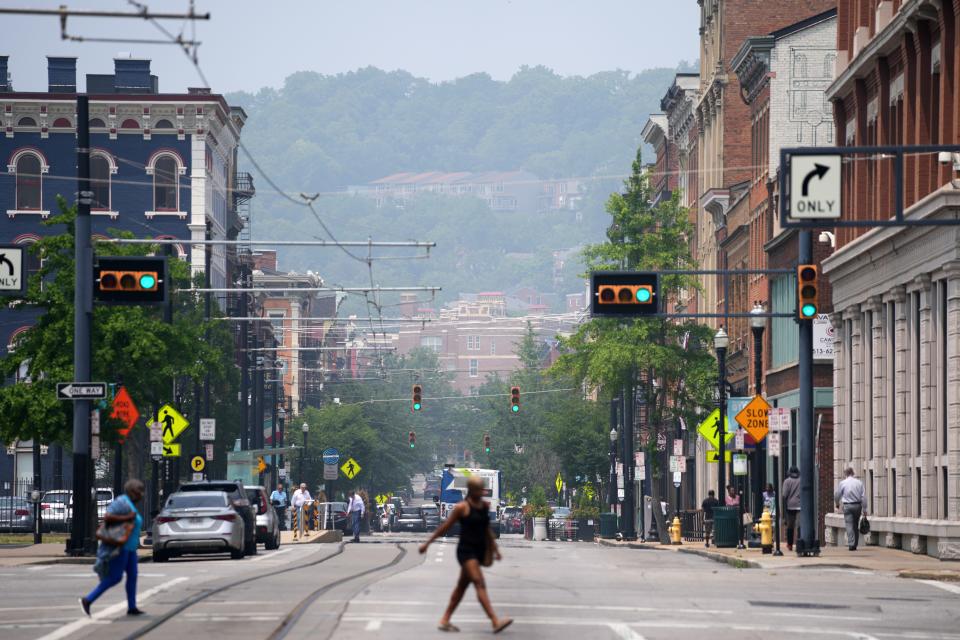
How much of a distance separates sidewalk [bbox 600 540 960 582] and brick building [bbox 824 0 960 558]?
0.67 m

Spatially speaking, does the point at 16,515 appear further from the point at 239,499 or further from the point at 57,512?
the point at 239,499

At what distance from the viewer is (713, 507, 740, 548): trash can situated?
48.7 m

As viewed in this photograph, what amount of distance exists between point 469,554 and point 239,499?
73.1 ft

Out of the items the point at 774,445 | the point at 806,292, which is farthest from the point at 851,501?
the point at 806,292

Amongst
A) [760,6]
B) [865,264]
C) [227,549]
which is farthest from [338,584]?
[760,6]

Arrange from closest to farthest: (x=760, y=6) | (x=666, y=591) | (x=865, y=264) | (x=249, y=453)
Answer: (x=666, y=591), (x=865, y=264), (x=249, y=453), (x=760, y=6)

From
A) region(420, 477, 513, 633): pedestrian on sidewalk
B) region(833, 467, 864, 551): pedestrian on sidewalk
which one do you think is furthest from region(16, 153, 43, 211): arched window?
region(420, 477, 513, 633): pedestrian on sidewalk

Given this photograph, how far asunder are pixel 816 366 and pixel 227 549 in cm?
2317

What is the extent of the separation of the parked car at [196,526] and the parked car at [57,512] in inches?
1180

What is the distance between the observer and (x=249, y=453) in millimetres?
68125

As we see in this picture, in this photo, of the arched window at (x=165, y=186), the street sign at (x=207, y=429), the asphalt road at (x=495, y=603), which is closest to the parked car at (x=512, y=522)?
the arched window at (x=165, y=186)

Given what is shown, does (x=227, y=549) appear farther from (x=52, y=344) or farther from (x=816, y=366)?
(x=816, y=366)

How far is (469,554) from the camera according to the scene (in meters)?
19.7

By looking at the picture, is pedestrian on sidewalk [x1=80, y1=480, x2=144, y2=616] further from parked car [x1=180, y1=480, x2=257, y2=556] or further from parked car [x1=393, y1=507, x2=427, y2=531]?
parked car [x1=393, y1=507, x2=427, y2=531]
